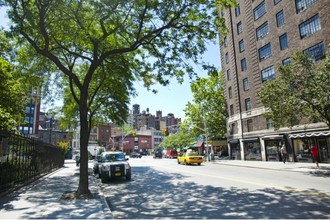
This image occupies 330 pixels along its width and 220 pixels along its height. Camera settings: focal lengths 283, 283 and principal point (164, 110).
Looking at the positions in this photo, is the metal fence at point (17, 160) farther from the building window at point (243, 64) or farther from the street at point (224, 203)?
the building window at point (243, 64)

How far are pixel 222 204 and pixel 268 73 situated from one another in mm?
27898

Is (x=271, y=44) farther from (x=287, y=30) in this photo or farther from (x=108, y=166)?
(x=108, y=166)

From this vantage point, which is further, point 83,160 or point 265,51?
point 265,51

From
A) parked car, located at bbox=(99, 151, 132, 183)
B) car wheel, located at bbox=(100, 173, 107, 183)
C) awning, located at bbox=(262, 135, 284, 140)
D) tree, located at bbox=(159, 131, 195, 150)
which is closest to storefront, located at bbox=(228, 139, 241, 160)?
awning, located at bbox=(262, 135, 284, 140)

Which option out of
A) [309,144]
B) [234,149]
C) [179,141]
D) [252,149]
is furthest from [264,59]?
[179,141]

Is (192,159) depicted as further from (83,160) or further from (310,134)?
(83,160)

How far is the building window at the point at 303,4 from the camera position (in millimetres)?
27763

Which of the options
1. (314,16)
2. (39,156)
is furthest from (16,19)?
(314,16)

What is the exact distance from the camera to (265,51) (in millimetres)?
34844

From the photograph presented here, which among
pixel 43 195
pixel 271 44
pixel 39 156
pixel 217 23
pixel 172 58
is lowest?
pixel 43 195

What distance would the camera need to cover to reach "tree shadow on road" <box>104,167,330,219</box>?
7762mm

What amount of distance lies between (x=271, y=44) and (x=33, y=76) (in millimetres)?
26406

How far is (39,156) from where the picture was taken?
19625 millimetres

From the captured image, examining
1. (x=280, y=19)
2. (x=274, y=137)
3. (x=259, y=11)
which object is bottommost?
(x=274, y=137)
